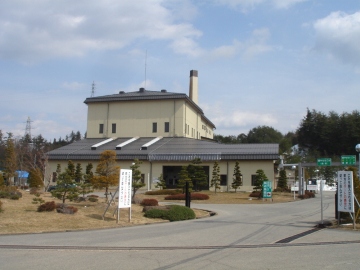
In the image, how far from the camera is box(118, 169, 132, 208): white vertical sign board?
16.7 m

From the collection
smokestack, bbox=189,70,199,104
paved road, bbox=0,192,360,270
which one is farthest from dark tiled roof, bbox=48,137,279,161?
paved road, bbox=0,192,360,270

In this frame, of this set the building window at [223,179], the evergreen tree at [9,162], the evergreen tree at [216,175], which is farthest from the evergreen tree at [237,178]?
the evergreen tree at [9,162]

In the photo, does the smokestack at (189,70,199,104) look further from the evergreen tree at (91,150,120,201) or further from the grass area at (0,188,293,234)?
the grass area at (0,188,293,234)

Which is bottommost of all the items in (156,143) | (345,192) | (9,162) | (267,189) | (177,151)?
(267,189)

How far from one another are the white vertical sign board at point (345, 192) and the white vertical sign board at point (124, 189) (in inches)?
331

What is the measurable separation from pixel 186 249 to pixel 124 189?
22.3ft

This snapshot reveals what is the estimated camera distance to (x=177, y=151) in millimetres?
47969

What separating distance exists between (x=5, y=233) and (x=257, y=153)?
3485 centimetres

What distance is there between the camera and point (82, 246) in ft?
36.2

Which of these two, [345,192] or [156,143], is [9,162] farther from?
[156,143]

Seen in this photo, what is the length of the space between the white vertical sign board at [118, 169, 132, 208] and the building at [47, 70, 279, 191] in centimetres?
2909

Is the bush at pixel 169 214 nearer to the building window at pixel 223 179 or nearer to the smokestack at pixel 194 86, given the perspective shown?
the building window at pixel 223 179

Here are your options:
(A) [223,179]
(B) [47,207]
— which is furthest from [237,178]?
(B) [47,207]

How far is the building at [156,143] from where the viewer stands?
46.1 m
